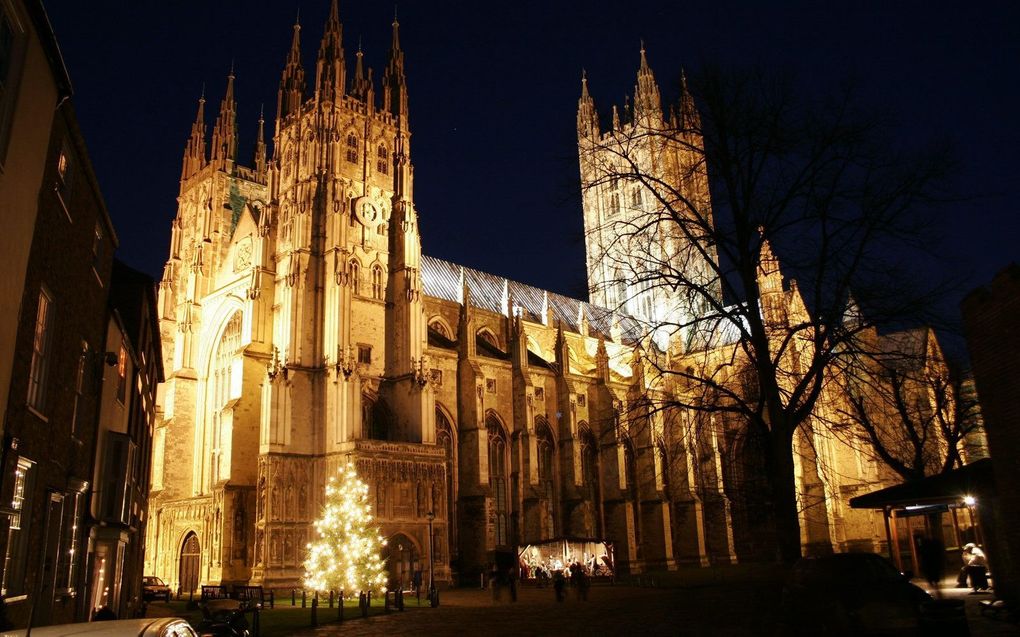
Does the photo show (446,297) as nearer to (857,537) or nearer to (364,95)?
(364,95)

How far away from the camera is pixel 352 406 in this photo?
36.2m

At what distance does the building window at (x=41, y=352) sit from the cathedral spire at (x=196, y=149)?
41765 millimetres

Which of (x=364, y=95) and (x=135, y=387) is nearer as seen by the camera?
(x=135, y=387)

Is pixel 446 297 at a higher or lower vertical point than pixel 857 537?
higher

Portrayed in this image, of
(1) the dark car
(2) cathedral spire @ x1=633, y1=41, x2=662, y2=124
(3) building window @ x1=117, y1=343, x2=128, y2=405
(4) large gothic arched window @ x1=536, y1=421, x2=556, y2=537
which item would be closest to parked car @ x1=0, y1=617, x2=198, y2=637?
(1) the dark car

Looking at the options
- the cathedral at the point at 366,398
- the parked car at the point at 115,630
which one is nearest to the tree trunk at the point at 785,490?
the parked car at the point at 115,630

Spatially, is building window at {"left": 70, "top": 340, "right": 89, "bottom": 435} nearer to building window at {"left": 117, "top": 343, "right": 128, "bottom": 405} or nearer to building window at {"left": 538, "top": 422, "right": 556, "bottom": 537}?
building window at {"left": 117, "top": 343, "right": 128, "bottom": 405}

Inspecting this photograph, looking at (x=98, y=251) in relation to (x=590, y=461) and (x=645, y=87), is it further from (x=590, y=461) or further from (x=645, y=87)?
(x=645, y=87)

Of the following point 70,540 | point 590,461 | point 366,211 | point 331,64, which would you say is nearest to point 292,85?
point 331,64

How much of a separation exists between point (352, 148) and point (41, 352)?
3289 centimetres

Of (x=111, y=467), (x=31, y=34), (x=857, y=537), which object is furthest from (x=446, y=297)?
(x=31, y=34)

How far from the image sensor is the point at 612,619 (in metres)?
18.6

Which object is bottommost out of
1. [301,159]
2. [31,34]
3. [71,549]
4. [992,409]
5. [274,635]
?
[274,635]

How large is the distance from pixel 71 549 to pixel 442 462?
2488 cm
